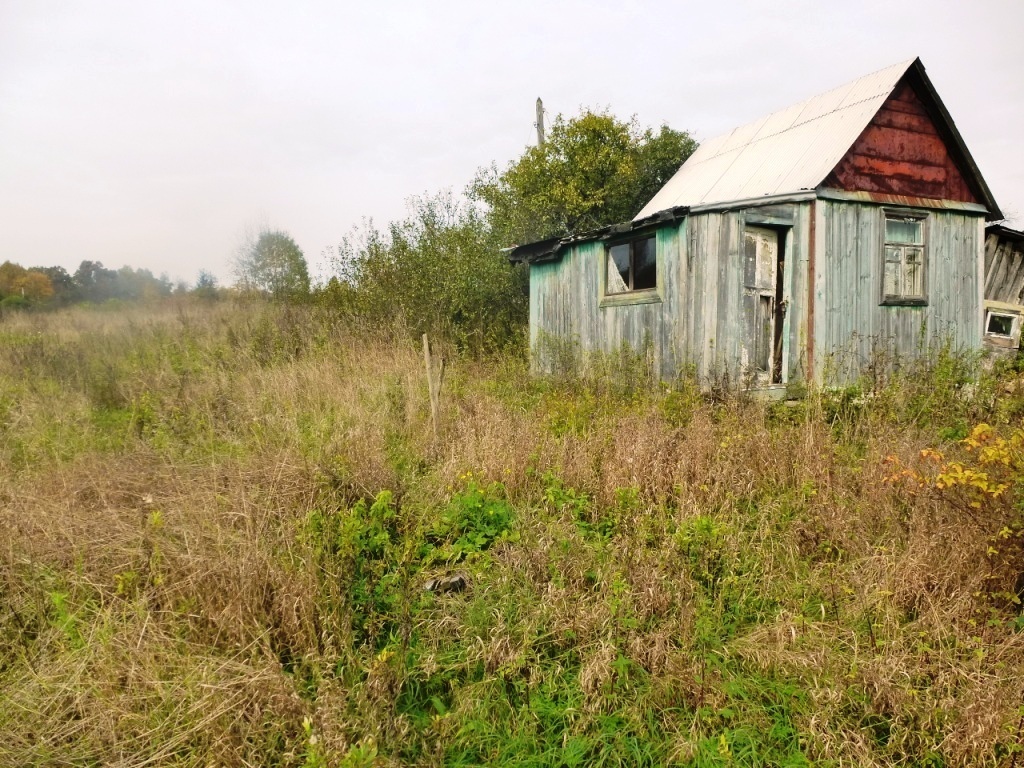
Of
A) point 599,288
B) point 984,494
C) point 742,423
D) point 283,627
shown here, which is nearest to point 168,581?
point 283,627

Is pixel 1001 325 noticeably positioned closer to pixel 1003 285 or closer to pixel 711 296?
pixel 1003 285

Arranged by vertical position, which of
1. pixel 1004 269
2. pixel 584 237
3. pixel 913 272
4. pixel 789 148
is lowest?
pixel 913 272

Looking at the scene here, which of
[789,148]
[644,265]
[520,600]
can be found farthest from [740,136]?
[520,600]

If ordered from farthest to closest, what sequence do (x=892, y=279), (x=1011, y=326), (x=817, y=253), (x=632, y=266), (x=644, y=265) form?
(x=1011, y=326) < (x=632, y=266) < (x=644, y=265) < (x=892, y=279) < (x=817, y=253)

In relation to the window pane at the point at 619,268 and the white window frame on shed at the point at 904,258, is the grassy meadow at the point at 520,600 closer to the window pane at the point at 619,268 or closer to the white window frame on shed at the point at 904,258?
the white window frame on shed at the point at 904,258

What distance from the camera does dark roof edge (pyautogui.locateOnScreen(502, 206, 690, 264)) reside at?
7761 millimetres

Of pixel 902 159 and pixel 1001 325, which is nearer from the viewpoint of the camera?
pixel 902 159

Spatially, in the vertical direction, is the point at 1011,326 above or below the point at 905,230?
below

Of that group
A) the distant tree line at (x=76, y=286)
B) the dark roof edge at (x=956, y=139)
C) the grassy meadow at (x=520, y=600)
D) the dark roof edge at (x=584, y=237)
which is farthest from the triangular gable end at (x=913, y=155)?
the distant tree line at (x=76, y=286)

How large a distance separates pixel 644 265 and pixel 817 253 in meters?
2.28

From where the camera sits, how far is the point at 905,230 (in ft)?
27.2

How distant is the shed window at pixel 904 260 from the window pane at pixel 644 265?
3149 millimetres

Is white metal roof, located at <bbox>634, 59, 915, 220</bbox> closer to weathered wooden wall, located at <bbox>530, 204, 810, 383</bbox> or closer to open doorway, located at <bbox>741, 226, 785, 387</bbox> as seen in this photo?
weathered wooden wall, located at <bbox>530, 204, 810, 383</bbox>

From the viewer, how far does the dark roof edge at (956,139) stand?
818 centimetres
